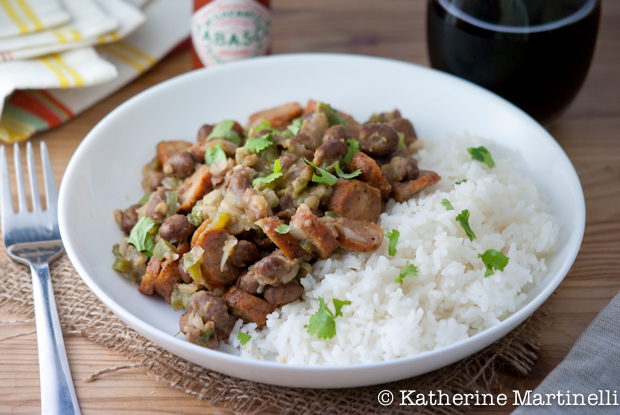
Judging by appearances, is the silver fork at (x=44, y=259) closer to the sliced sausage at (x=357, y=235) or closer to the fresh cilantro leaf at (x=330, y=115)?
the sliced sausage at (x=357, y=235)

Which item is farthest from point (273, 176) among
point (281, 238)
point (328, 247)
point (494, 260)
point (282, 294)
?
point (494, 260)

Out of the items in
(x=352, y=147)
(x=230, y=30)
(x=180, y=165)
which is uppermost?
(x=230, y=30)

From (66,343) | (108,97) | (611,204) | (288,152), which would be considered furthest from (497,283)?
(108,97)

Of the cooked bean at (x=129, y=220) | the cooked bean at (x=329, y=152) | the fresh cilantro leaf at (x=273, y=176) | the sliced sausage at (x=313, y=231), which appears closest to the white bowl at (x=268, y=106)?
the cooked bean at (x=129, y=220)

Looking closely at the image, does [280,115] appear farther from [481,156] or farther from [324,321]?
[324,321]

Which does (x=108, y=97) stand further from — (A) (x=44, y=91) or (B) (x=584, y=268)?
(B) (x=584, y=268)

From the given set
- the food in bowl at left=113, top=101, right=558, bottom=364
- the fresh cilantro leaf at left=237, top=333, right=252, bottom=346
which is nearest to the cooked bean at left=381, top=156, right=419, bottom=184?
the food in bowl at left=113, top=101, right=558, bottom=364
